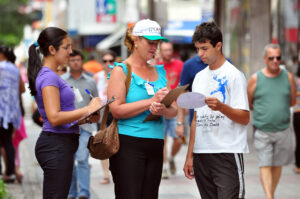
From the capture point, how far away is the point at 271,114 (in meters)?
7.99

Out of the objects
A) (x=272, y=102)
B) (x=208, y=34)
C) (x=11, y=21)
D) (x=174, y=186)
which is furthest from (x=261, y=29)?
(x=11, y=21)

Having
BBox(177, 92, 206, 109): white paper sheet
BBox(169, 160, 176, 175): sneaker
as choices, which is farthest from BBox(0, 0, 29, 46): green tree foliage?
BBox(177, 92, 206, 109): white paper sheet

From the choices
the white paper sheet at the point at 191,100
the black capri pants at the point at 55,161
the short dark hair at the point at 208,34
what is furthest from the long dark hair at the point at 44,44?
the white paper sheet at the point at 191,100

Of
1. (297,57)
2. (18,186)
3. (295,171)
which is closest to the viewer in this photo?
(18,186)

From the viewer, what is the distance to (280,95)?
8.02m

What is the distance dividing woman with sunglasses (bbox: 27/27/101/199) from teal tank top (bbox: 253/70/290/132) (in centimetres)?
334

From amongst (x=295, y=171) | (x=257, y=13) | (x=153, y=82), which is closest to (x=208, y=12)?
(x=257, y=13)

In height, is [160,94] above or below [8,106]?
above

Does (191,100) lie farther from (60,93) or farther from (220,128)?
(60,93)

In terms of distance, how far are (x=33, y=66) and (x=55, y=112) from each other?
0.50m

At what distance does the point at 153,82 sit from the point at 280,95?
3.21 meters

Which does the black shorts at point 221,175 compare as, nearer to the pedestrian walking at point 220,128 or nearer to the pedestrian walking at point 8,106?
the pedestrian walking at point 220,128

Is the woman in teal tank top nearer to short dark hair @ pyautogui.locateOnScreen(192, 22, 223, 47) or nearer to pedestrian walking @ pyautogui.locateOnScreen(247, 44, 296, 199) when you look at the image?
short dark hair @ pyautogui.locateOnScreen(192, 22, 223, 47)

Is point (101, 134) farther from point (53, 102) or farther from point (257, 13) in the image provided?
point (257, 13)
